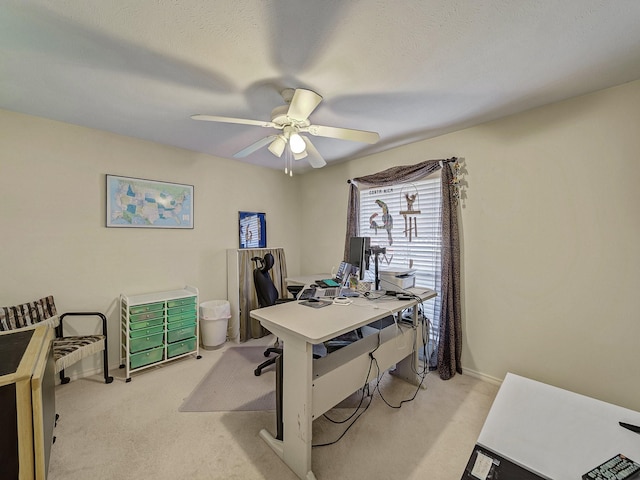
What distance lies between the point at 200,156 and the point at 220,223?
2.78 feet

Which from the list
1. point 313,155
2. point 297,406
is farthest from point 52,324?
point 313,155

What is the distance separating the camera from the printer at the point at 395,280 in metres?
2.39

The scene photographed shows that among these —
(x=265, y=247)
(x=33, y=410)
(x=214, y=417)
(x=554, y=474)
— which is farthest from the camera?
(x=265, y=247)

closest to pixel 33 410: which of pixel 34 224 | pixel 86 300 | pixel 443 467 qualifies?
pixel 86 300

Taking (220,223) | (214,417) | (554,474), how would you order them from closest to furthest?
(554,474) → (214,417) → (220,223)

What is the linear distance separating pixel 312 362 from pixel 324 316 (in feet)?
0.96

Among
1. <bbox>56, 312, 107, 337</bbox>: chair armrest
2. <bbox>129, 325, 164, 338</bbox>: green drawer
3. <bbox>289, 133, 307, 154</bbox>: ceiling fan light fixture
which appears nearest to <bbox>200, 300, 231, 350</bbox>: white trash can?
<bbox>129, 325, 164, 338</bbox>: green drawer

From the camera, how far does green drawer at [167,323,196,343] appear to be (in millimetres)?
2688

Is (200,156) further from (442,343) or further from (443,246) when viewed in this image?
(442,343)

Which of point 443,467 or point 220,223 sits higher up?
point 220,223

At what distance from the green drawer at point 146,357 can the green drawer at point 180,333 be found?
12 cm

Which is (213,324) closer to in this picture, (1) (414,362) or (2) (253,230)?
(2) (253,230)

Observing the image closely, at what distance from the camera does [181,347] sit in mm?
2764

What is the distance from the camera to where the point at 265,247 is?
3850 mm
